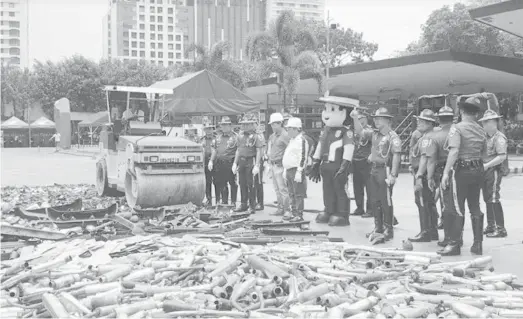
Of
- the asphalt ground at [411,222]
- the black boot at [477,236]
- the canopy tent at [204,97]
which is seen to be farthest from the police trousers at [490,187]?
the canopy tent at [204,97]

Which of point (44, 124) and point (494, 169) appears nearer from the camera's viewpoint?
point (494, 169)

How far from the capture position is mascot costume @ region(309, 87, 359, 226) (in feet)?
35.9

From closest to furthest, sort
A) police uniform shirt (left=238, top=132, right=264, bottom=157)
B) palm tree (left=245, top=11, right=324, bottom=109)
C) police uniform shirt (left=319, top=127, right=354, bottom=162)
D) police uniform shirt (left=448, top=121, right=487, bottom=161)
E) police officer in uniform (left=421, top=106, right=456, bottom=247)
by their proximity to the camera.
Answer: police uniform shirt (left=448, top=121, right=487, bottom=161) < police officer in uniform (left=421, top=106, right=456, bottom=247) < police uniform shirt (left=319, top=127, right=354, bottom=162) < police uniform shirt (left=238, top=132, right=264, bottom=157) < palm tree (left=245, top=11, right=324, bottom=109)

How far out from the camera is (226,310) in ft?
18.4

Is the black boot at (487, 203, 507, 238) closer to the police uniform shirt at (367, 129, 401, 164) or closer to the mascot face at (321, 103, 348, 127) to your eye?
the police uniform shirt at (367, 129, 401, 164)

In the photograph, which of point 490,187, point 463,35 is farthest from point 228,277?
point 463,35

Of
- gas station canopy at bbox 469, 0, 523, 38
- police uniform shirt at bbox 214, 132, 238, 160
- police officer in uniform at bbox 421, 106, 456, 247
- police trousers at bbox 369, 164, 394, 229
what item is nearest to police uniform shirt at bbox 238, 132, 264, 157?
police uniform shirt at bbox 214, 132, 238, 160

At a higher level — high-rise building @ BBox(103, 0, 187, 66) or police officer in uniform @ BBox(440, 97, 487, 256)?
high-rise building @ BBox(103, 0, 187, 66)

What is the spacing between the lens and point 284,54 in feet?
103

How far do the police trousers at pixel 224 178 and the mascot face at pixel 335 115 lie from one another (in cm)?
295

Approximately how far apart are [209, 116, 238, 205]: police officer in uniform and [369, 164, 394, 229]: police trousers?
4.45 meters

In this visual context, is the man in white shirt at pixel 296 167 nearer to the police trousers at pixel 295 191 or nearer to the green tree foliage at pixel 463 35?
the police trousers at pixel 295 191

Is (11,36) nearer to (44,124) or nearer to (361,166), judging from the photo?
(44,124)

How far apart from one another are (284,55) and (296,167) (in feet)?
67.9
